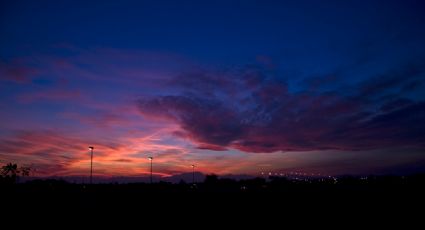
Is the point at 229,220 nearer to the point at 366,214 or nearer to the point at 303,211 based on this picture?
the point at 303,211

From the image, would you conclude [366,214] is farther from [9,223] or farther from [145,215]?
[9,223]

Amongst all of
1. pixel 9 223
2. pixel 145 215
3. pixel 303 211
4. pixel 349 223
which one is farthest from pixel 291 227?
pixel 9 223

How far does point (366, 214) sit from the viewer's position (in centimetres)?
2877

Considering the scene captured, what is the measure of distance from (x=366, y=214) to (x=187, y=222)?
600 inches

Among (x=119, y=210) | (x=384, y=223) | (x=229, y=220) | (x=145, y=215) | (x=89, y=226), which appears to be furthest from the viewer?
(x=119, y=210)

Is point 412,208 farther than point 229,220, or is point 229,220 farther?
point 412,208

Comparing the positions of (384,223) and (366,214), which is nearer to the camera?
(384,223)

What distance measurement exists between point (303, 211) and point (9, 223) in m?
23.6

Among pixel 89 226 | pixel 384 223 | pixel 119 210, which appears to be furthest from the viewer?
pixel 119 210

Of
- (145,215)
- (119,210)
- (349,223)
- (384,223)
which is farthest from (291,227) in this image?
(119,210)

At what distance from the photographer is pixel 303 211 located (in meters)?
31.5

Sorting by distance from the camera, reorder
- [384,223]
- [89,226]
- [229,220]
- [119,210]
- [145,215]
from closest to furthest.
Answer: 1. [89,226]
2. [384,223]
3. [229,220]
4. [145,215]
5. [119,210]

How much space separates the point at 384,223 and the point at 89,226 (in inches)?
792

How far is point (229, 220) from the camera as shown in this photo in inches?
1014
